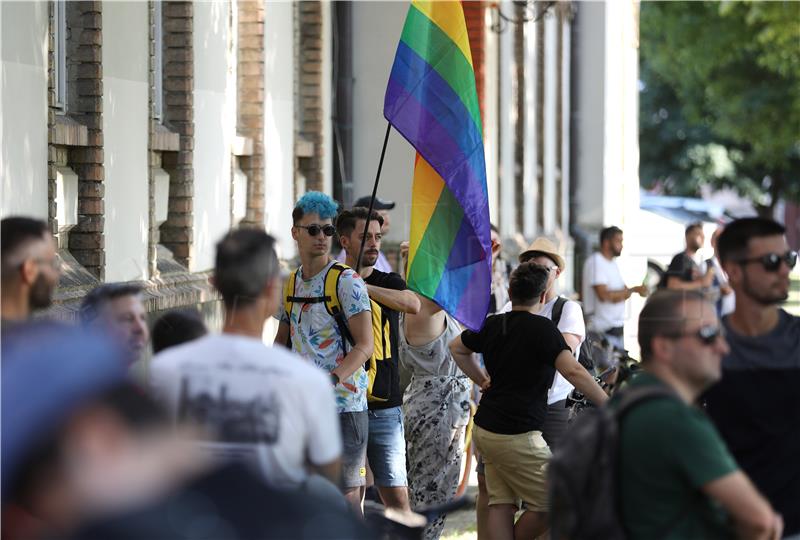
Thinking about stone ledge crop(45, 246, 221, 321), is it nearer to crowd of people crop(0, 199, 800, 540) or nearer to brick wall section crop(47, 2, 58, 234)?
brick wall section crop(47, 2, 58, 234)

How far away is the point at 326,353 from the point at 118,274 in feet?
9.68

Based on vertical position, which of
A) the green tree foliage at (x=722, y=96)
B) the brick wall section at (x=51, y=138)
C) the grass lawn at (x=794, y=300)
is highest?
the green tree foliage at (x=722, y=96)

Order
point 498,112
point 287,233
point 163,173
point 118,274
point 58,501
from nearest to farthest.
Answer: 1. point 58,501
2. point 118,274
3. point 163,173
4. point 287,233
5. point 498,112

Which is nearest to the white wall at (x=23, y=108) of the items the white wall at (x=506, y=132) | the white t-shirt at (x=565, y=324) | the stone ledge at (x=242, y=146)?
the white t-shirt at (x=565, y=324)

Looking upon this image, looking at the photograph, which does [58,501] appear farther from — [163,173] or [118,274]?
[163,173]

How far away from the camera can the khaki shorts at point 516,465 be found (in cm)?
766

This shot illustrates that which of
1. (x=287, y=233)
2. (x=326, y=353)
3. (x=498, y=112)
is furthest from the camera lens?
(x=498, y=112)

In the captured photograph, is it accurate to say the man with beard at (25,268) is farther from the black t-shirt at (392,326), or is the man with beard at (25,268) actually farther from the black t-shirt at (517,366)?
the black t-shirt at (392,326)

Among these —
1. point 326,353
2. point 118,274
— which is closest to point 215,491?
point 326,353

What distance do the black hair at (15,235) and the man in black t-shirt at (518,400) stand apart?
3276 mm

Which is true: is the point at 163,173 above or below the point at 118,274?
above

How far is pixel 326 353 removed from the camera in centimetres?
727

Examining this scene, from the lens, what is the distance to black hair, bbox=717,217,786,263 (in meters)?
5.77

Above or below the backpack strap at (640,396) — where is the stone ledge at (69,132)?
above
